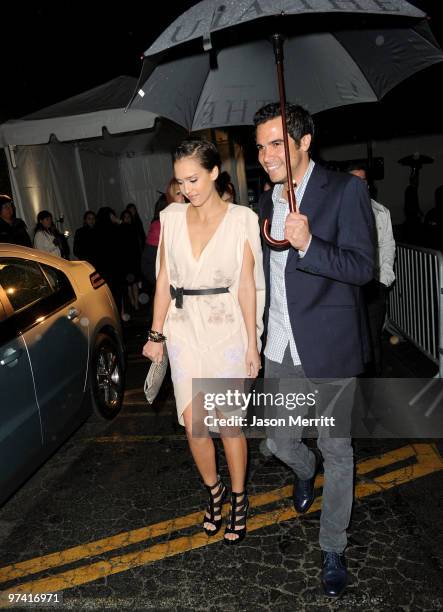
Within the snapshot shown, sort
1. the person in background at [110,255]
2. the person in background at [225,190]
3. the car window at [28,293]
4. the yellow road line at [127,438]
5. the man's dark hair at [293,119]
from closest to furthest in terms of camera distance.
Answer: the man's dark hair at [293,119]
the car window at [28,293]
the yellow road line at [127,438]
the person in background at [225,190]
the person in background at [110,255]

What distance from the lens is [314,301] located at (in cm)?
249

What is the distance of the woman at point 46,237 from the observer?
8430mm

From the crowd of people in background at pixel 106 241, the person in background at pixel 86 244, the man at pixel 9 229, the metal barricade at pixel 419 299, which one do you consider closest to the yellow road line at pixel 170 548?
the metal barricade at pixel 419 299

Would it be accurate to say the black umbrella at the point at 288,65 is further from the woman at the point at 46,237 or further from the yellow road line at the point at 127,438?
the woman at the point at 46,237

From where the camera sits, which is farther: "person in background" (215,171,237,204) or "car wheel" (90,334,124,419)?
"person in background" (215,171,237,204)

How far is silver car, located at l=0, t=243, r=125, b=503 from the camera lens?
3055 mm

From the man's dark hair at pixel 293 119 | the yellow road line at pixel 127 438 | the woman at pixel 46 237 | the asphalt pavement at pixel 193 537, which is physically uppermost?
the man's dark hair at pixel 293 119

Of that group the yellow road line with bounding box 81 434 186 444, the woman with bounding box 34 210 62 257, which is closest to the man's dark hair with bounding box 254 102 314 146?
the yellow road line with bounding box 81 434 186 444

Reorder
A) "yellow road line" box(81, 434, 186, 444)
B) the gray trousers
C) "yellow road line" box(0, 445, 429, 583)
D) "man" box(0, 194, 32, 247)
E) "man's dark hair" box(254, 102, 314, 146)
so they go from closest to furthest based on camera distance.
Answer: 1. "man's dark hair" box(254, 102, 314, 146)
2. the gray trousers
3. "yellow road line" box(0, 445, 429, 583)
4. "yellow road line" box(81, 434, 186, 444)
5. "man" box(0, 194, 32, 247)

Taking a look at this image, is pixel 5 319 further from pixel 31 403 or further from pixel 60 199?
pixel 60 199

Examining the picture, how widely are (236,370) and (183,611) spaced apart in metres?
1.14

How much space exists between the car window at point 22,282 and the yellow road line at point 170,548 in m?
1.57

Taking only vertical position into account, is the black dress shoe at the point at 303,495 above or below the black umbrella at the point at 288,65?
below

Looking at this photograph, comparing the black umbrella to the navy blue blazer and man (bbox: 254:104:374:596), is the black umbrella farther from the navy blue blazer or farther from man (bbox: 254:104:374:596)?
the navy blue blazer
